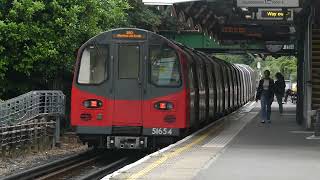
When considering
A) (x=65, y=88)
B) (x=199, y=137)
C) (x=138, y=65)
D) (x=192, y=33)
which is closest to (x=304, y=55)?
(x=199, y=137)

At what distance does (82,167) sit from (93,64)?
2.37m

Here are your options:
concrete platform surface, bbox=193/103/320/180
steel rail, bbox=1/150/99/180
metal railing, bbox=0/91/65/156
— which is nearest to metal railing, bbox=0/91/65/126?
metal railing, bbox=0/91/65/156

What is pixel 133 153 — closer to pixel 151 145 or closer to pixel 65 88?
pixel 151 145

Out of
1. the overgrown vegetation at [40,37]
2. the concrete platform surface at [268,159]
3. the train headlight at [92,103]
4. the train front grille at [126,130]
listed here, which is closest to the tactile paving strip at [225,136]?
the concrete platform surface at [268,159]

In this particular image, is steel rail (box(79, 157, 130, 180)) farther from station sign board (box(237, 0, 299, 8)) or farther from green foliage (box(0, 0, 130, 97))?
station sign board (box(237, 0, 299, 8))

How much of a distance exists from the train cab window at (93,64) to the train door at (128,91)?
272 millimetres

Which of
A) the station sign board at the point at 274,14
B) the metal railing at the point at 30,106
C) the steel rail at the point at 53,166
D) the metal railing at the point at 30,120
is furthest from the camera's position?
the station sign board at the point at 274,14

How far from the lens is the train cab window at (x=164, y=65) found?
14.6 m

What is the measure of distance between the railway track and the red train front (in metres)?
0.70

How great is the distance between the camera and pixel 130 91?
14.5 metres

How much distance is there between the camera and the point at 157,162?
10.8 metres

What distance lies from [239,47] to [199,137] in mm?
24993

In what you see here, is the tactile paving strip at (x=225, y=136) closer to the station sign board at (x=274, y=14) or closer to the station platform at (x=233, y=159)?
the station platform at (x=233, y=159)

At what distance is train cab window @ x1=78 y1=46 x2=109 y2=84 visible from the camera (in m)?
14.7
